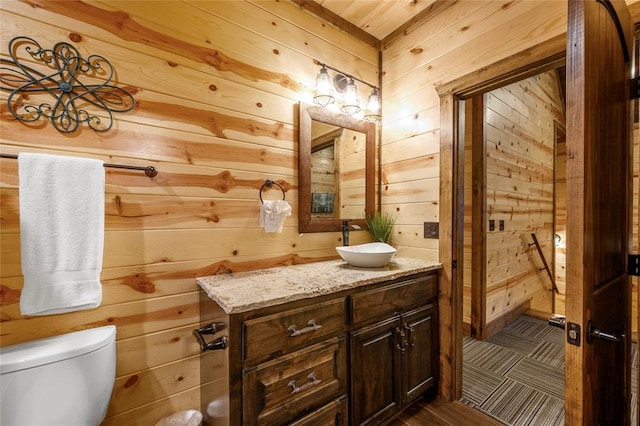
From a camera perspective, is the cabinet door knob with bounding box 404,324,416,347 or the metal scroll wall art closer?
the metal scroll wall art

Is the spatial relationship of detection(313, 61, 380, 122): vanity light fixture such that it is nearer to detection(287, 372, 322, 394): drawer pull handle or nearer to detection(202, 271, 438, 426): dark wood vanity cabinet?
detection(202, 271, 438, 426): dark wood vanity cabinet

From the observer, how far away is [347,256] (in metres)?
1.72

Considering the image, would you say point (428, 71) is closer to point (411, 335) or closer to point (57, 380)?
point (411, 335)

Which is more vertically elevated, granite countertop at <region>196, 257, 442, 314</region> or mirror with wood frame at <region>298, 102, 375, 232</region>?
mirror with wood frame at <region>298, 102, 375, 232</region>

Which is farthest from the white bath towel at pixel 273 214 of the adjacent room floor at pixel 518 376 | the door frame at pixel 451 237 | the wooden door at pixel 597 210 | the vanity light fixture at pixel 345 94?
the adjacent room floor at pixel 518 376

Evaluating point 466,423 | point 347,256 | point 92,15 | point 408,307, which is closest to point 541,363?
point 466,423

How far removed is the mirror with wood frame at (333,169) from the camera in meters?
1.88

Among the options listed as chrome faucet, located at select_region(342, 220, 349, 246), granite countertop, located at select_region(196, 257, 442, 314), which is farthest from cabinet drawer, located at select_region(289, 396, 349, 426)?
chrome faucet, located at select_region(342, 220, 349, 246)

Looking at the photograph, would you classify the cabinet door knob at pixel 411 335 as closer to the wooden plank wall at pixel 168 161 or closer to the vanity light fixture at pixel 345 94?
the wooden plank wall at pixel 168 161

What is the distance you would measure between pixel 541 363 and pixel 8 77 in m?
3.74

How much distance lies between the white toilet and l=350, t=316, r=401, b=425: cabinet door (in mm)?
1073

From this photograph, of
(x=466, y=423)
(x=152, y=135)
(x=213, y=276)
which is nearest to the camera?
(x=152, y=135)

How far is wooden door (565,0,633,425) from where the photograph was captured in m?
0.79

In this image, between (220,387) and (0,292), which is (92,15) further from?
(220,387)
